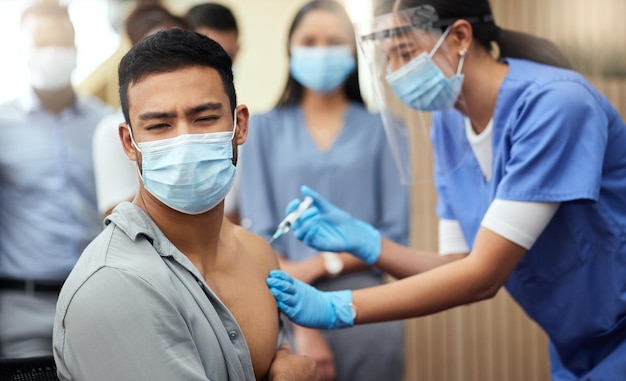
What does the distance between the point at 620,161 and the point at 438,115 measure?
515 millimetres

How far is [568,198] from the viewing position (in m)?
1.86

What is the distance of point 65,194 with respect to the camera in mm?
2830

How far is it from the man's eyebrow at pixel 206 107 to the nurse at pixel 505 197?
39 cm

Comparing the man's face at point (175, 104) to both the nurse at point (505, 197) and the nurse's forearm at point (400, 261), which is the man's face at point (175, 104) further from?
the nurse's forearm at point (400, 261)

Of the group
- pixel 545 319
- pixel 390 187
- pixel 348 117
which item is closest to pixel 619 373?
pixel 545 319

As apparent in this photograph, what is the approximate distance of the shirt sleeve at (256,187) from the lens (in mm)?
2760

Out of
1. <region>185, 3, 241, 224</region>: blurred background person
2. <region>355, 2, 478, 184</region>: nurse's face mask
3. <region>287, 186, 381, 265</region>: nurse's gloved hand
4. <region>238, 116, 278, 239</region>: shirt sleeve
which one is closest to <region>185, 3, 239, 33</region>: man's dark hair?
<region>185, 3, 241, 224</region>: blurred background person

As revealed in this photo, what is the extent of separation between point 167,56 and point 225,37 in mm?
1368

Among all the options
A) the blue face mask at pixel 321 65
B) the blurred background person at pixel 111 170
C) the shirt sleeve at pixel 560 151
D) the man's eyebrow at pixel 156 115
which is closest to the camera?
the man's eyebrow at pixel 156 115

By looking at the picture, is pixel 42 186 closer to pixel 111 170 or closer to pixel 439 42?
pixel 111 170

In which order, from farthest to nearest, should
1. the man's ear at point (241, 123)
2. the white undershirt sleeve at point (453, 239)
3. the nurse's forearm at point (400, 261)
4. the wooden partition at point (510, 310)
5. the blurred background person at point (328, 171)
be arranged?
the wooden partition at point (510, 310) < the blurred background person at point (328, 171) < the white undershirt sleeve at point (453, 239) < the nurse's forearm at point (400, 261) < the man's ear at point (241, 123)

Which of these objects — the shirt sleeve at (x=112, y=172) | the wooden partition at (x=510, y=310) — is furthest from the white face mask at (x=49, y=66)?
the wooden partition at (x=510, y=310)

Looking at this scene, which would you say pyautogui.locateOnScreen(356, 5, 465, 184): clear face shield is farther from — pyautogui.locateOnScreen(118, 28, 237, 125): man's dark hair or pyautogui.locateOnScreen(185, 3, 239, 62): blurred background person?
pyautogui.locateOnScreen(185, 3, 239, 62): blurred background person

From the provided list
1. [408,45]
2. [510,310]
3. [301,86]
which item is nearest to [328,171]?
[301,86]
